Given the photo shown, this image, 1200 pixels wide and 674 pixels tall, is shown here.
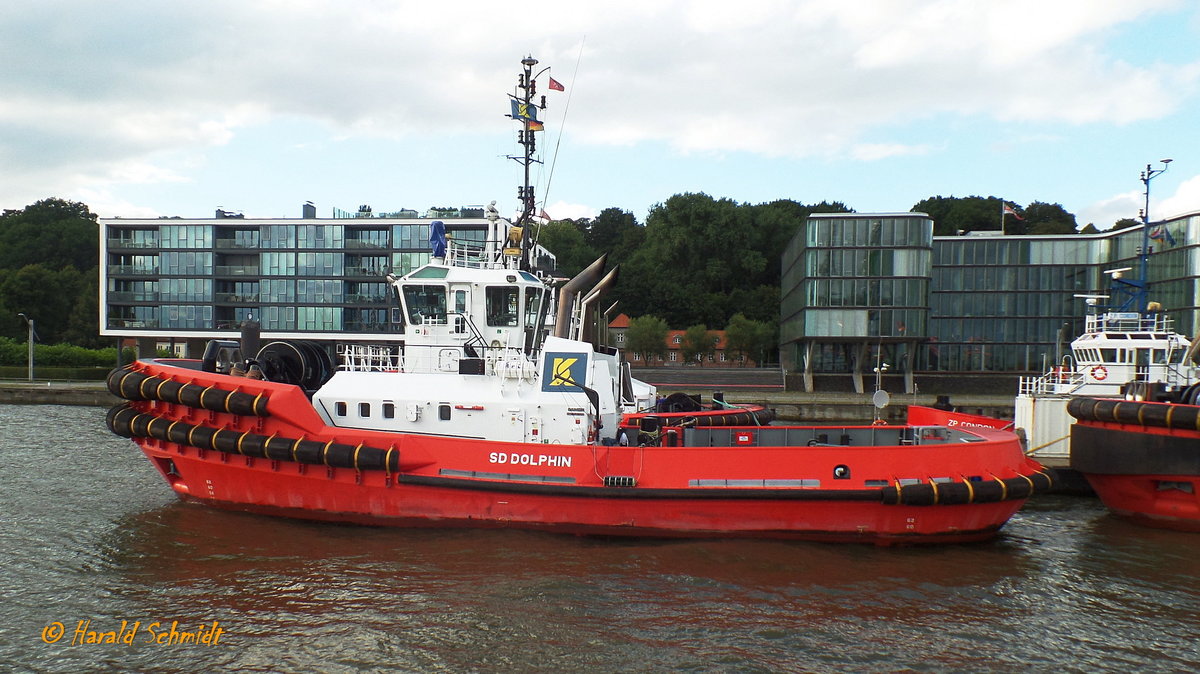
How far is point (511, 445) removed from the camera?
9453 millimetres

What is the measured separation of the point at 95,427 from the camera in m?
20.9

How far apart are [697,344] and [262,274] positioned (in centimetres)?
2871

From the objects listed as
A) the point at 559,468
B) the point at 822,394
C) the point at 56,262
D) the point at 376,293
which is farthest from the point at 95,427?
the point at 56,262

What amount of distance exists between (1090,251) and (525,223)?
33.2 meters

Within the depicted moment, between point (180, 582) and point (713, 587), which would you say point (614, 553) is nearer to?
point (713, 587)

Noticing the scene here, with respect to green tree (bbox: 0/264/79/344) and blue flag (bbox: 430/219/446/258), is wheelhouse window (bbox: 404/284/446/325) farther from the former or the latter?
green tree (bbox: 0/264/79/344)

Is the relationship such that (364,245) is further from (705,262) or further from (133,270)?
(705,262)

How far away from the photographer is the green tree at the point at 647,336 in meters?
50.9

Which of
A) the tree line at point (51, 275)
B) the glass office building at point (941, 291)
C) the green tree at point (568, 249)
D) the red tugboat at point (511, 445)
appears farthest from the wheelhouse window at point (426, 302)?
the green tree at point (568, 249)

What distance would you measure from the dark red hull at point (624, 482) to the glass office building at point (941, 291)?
23696mm

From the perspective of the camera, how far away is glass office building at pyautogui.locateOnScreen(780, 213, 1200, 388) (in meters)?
32.1

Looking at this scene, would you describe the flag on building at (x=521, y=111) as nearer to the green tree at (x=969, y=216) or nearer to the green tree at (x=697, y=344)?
the green tree at (x=697, y=344)

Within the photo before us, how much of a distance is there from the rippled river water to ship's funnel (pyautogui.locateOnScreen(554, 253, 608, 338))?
3.07 metres

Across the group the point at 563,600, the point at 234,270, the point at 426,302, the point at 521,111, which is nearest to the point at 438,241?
the point at 426,302
